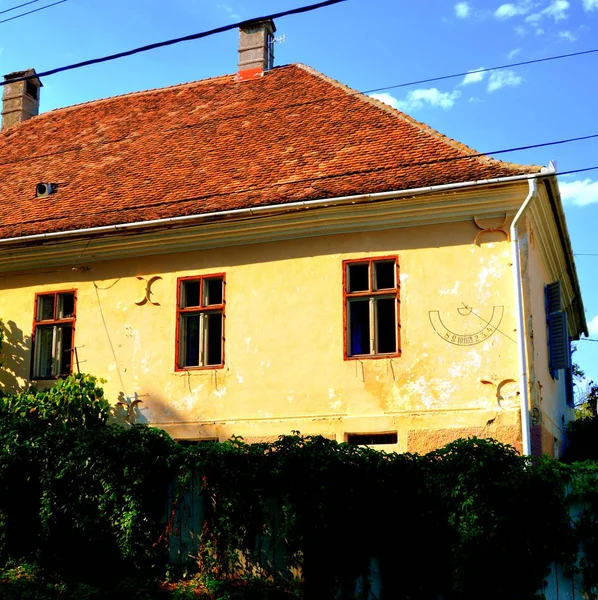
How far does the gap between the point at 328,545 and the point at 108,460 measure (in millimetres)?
3041

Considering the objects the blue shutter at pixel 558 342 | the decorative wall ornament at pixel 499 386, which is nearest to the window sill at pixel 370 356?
the decorative wall ornament at pixel 499 386

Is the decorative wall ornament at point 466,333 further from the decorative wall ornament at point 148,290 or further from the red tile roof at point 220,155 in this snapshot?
the decorative wall ornament at point 148,290

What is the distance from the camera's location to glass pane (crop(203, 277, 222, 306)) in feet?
47.1

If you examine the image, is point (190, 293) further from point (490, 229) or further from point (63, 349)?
point (490, 229)

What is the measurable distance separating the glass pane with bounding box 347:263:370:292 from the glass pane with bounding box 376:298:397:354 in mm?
400

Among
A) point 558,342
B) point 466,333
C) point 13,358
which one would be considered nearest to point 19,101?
point 13,358

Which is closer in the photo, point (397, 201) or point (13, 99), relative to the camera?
point (397, 201)

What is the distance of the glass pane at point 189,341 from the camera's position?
47.0 ft

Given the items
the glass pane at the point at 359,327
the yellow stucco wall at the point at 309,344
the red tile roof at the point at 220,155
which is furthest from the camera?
the red tile roof at the point at 220,155

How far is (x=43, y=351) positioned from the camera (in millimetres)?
15422

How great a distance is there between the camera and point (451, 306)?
12.8 metres

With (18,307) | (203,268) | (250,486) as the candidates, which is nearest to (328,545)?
(250,486)

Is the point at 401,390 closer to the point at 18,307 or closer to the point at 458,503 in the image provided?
the point at 458,503

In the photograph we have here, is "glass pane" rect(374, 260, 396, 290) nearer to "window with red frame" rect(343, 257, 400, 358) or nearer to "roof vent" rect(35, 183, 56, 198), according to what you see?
"window with red frame" rect(343, 257, 400, 358)
